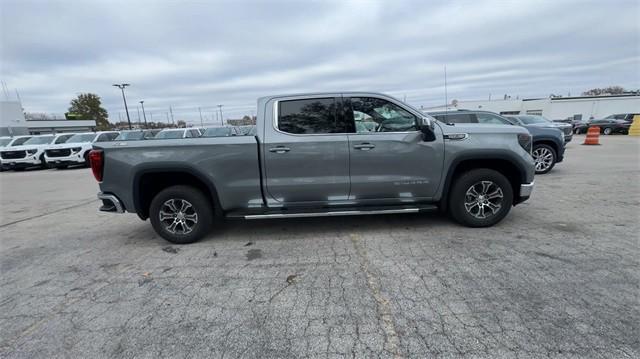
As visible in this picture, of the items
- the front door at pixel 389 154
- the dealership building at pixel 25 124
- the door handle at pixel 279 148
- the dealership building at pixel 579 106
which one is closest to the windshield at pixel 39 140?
the door handle at pixel 279 148

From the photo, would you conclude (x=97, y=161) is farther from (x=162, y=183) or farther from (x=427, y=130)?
(x=427, y=130)

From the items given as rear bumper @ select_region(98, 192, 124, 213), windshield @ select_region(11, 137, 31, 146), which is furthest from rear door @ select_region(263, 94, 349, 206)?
windshield @ select_region(11, 137, 31, 146)

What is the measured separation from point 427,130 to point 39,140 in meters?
20.5

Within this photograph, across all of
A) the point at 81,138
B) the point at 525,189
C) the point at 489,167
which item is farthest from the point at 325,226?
the point at 81,138

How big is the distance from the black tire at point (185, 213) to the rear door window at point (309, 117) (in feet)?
4.67

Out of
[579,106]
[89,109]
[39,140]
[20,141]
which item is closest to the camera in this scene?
[39,140]

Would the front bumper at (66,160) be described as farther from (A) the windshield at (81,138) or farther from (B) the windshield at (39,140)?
(B) the windshield at (39,140)

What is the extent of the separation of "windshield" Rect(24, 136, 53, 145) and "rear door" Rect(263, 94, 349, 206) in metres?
18.5

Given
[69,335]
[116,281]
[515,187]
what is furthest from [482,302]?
[116,281]

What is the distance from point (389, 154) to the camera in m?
4.09

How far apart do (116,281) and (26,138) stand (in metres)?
19.9

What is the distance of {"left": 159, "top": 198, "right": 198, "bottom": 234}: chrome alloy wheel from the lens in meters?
4.23

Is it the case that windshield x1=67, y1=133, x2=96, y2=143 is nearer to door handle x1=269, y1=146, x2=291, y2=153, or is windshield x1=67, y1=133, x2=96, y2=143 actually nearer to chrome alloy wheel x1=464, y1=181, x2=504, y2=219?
door handle x1=269, y1=146, x2=291, y2=153

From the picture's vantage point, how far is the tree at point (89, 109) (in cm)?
7638
